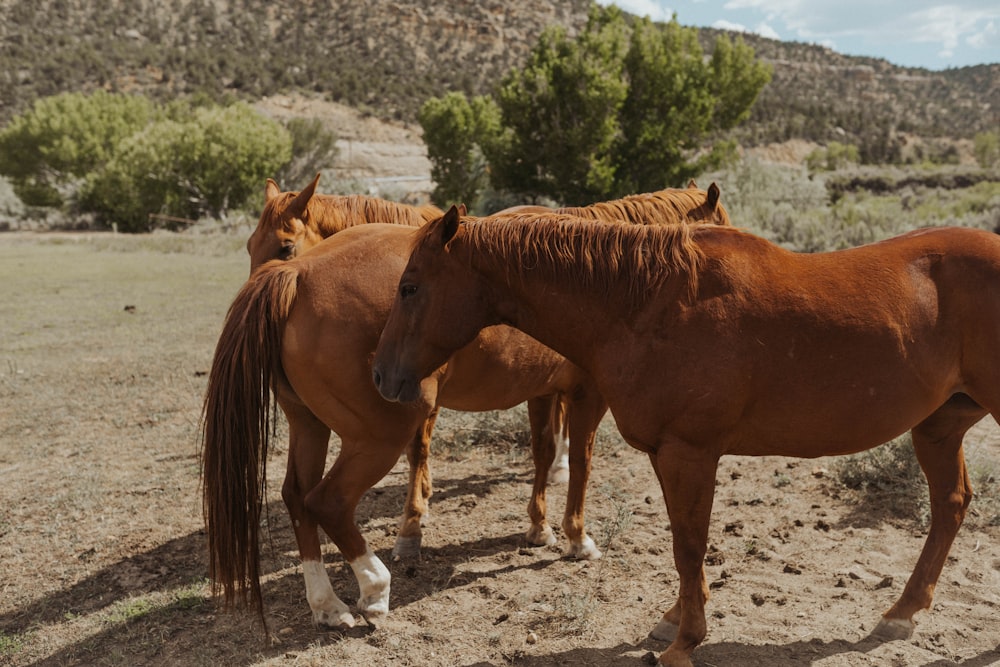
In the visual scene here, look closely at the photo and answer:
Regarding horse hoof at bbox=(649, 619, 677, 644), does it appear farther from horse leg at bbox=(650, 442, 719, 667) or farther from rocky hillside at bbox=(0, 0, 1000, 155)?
rocky hillside at bbox=(0, 0, 1000, 155)

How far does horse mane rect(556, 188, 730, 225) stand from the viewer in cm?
438

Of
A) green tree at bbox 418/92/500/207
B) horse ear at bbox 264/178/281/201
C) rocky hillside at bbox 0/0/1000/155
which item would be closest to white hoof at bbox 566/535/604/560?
horse ear at bbox 264/178/281/201

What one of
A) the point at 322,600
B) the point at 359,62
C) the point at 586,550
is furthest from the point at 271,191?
the point at 359,62

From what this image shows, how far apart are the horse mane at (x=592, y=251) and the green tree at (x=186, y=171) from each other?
108 feet

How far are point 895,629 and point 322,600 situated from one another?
2631mm

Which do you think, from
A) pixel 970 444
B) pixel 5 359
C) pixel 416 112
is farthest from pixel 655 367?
pixel 416 112

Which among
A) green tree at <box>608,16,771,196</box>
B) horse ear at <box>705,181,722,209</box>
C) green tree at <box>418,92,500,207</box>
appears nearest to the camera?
horse ear at <box>705,181,722,209</box>

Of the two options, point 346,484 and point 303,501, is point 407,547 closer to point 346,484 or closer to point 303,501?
point 303,501

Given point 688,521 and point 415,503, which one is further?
point 415,503

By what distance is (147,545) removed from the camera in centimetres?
453

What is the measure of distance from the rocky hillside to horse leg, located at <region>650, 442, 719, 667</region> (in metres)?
51.1

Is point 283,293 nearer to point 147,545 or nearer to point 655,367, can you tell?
point 655,367

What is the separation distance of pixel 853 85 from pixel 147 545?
81.6 m

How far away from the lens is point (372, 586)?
3568mm
